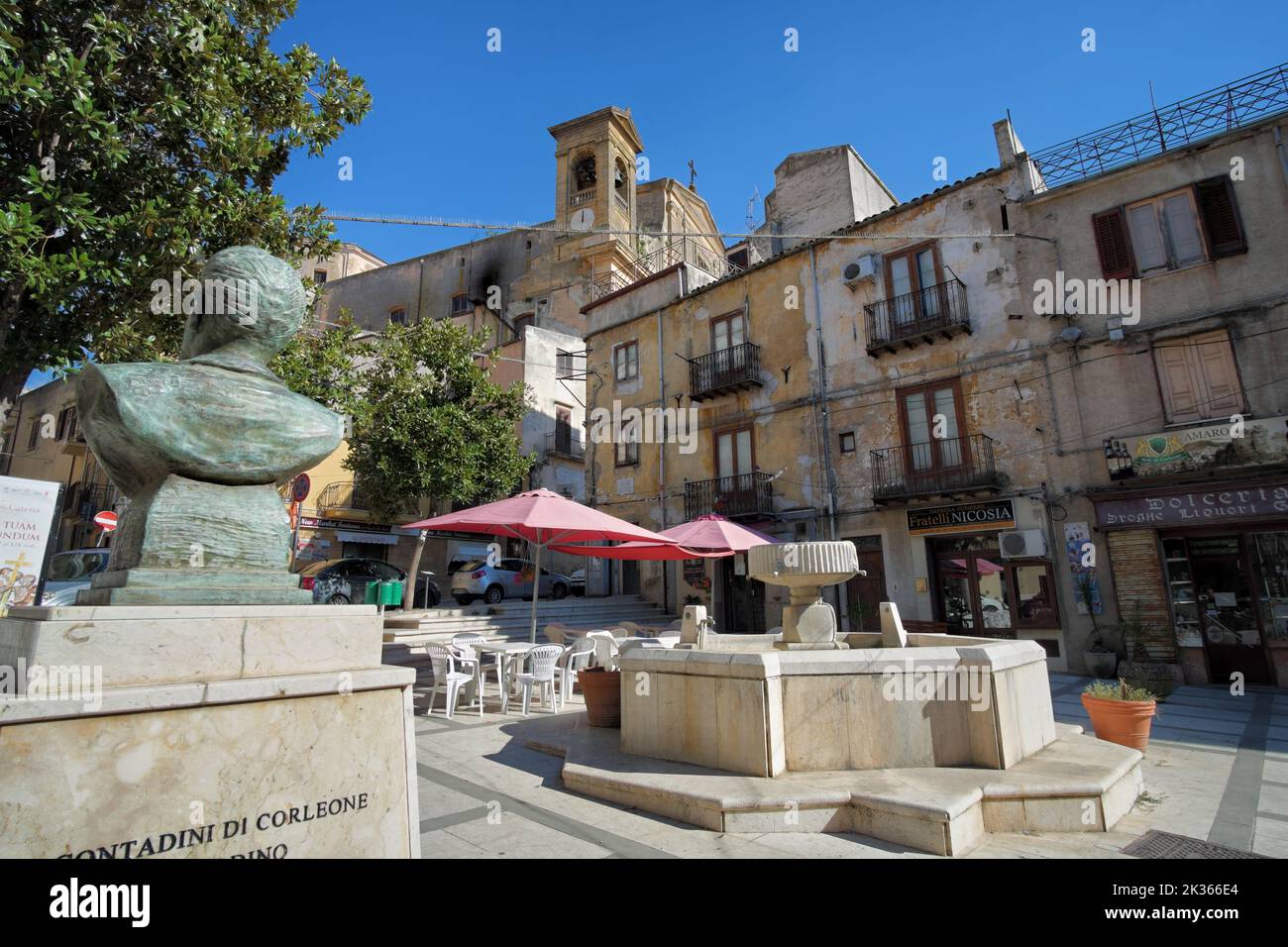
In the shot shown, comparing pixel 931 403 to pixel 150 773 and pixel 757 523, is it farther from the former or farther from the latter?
pixel 150 773

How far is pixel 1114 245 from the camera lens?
13.0 meters

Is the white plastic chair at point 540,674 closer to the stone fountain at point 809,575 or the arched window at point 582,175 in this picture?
the stone fountain at point 809,575

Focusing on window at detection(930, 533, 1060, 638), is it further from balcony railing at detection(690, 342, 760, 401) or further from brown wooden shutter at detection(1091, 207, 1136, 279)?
balcony railing at detection(690, 342, 760, 401)

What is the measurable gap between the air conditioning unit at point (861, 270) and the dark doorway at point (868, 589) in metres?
6.55

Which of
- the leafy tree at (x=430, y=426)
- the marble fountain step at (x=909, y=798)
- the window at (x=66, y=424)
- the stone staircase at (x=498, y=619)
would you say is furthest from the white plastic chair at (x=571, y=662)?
the window at (x=66, y=424)

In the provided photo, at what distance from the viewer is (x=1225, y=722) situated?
8008 millimetres

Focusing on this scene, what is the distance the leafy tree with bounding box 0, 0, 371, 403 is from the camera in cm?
541

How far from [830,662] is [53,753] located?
14.2 feet

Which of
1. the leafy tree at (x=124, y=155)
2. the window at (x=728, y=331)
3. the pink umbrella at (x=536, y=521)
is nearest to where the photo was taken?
the leafy tree at (x=124, y=155)

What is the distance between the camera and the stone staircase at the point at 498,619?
12195 millimetres

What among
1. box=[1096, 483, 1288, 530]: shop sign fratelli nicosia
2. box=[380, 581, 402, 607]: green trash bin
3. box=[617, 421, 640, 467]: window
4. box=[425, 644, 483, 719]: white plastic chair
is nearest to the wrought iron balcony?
box=[380, 581, 402, 607]: green trash bin

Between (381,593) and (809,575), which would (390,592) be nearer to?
(381,593)
